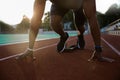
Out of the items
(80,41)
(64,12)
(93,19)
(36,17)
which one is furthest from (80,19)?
(36,17)

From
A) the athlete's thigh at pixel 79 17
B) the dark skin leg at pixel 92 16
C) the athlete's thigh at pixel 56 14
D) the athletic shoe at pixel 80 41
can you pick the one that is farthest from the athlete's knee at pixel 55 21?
the dark skin leg at pixel 92 16

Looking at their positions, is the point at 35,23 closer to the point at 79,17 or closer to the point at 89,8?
the point at 89,8

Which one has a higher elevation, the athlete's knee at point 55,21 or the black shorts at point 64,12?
the black shorts at point 64,12

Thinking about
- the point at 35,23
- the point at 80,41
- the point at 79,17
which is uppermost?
the point at 79,17

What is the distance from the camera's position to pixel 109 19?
6519 centimetres

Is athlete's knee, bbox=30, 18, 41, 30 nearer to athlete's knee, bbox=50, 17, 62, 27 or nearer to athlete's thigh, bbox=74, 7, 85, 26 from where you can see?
athlete's knee, bbox=50, 17, 62, 27

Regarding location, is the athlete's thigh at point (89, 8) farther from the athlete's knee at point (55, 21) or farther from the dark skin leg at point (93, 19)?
the athlete's knee at point (55, 21)

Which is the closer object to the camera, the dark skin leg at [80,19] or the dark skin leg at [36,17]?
the dark skin leg at [36,17]

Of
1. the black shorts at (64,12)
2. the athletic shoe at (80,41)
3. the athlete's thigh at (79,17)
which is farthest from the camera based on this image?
the athletic shoe at (80,41)

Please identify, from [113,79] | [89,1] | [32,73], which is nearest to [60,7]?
[89,1]

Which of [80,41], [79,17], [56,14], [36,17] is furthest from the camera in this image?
[80,41]

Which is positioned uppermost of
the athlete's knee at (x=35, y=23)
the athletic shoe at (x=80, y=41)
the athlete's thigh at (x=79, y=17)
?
A: the athlete's thigh at (x=79, y=17)

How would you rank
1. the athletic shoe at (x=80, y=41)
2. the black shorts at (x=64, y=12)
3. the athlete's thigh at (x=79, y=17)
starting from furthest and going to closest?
the athletic shoe at (x=80, y=41) → the athlete's thigh at (x=79, y=17) → the black shorts at (x=64, y=12)

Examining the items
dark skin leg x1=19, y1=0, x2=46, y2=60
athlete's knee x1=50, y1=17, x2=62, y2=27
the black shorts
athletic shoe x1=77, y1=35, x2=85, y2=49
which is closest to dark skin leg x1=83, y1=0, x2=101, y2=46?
dark skin leg x1=19, y1=0, x2=46, y2=60
